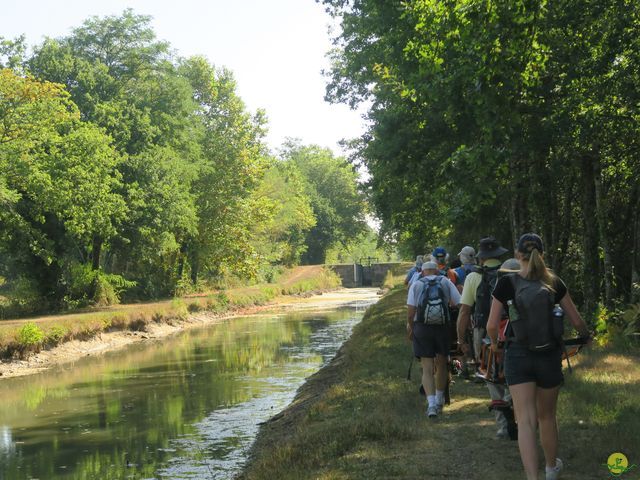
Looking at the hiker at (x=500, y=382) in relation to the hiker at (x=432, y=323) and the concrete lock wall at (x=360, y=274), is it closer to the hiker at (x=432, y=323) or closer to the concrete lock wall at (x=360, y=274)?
the hiker at (x=432, y=323)

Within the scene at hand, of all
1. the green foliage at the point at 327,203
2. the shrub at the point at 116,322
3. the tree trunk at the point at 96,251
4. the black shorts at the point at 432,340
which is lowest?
the shrub at the point at 116,322

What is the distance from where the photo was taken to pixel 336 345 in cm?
2775

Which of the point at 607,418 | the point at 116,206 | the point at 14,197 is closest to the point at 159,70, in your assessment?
the point at 116,206

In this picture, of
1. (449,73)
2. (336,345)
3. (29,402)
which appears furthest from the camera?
(336,345)

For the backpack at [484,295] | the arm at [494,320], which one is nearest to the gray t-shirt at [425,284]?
the backpack at [484,295]

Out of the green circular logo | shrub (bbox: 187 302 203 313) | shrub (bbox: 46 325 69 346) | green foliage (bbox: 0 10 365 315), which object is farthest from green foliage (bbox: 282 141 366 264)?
the green circular logo

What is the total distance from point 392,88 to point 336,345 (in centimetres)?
990

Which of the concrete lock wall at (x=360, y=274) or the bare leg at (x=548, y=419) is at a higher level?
the concrete lock wall at (x=360, y=274)

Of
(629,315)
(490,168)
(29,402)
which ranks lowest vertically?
(29,402)

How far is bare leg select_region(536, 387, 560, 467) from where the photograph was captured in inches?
230

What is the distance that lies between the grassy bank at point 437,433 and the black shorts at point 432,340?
81 cm

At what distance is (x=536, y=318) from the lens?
229 inches

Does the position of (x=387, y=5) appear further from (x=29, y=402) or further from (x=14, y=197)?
(x=14, y=197)

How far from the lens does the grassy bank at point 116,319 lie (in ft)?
84.1
